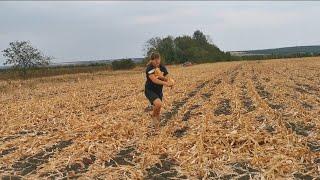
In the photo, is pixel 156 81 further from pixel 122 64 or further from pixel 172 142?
pixel 122 64

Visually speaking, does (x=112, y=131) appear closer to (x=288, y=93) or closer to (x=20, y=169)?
(x=20, y=169)

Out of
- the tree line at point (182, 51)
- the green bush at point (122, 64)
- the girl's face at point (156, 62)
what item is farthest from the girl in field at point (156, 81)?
the tree line at point (182, 51)

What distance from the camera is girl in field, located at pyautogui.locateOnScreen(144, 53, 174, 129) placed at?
12477 mm

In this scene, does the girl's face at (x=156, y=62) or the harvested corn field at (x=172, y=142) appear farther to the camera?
the girl's face at (x=156, y=62)

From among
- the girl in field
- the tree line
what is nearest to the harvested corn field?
the girl in field

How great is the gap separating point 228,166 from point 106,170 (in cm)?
199

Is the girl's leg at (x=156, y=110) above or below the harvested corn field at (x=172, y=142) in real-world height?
above

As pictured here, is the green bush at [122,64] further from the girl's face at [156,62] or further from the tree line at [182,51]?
the girl's face at [156,62]

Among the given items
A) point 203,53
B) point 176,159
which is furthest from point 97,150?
point 203,53

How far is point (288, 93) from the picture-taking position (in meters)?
20.0

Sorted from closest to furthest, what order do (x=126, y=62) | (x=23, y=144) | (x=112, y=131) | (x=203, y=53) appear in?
1. (x=23, y=144)
2. (x=112, y=131)
3. (x=126, y=62)
4. (x=203, y=53)

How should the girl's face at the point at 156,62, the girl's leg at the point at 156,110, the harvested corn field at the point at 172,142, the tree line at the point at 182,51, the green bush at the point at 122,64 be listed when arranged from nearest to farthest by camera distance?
1. the harvested corn field at the point at 172,142
2. the girl's face at the point at 156,62
3. the girl's leg at the point at 156,110
4. the green bush at the point at 122,64
5. the tree line at the point at 182,51

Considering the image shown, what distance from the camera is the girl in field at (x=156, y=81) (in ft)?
40.9

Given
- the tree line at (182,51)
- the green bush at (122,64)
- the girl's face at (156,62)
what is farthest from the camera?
the tree line at (182,51)
